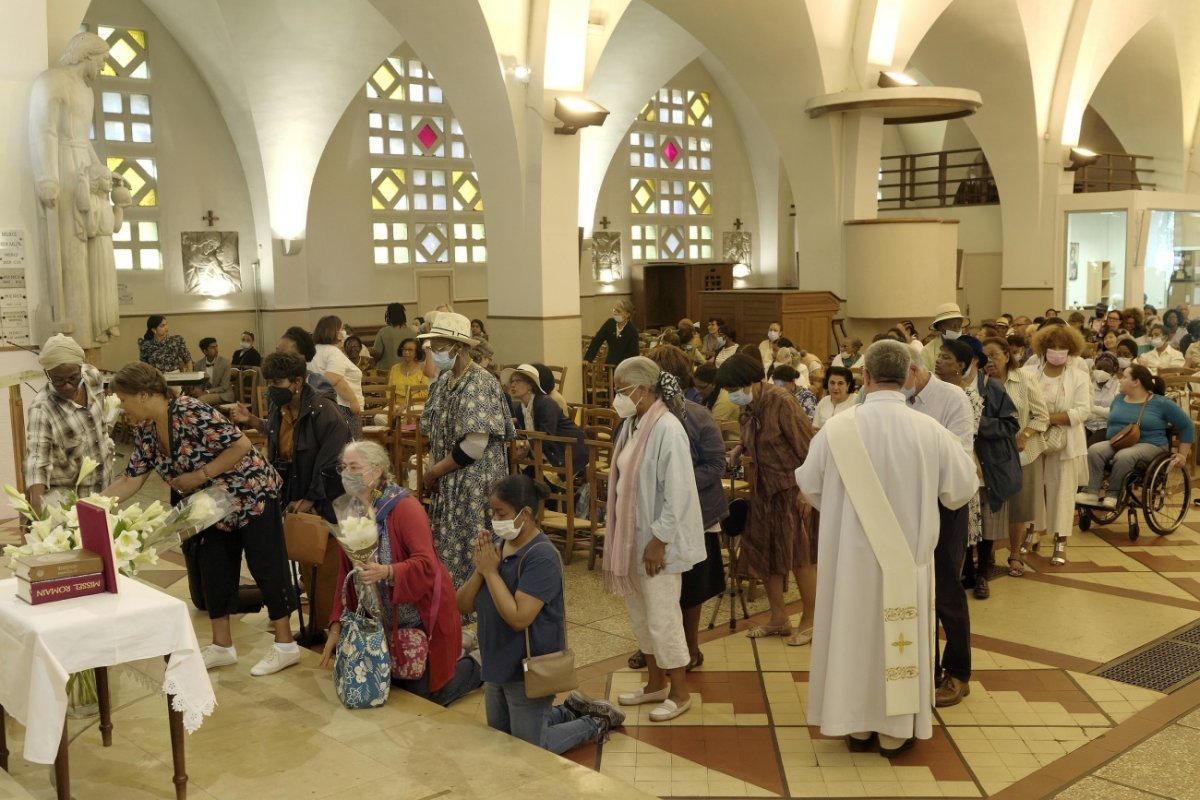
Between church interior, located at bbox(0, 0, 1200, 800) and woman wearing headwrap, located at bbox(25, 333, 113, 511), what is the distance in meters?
1.03

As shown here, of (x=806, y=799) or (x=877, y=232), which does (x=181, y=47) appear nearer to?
(x=877, y=232)

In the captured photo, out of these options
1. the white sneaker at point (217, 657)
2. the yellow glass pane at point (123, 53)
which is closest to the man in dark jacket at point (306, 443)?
the white sneaker at point (217, 657)

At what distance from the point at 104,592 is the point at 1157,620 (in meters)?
5.42

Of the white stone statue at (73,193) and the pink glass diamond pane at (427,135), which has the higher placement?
the pink glass diamond pane at (427,135)

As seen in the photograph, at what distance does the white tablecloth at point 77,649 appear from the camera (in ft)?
11.2

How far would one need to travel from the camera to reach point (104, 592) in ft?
12.3

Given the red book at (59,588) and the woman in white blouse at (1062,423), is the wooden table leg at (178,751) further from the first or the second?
the woman in white blouse at (1062,423)

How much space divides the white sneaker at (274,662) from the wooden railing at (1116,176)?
21533mm

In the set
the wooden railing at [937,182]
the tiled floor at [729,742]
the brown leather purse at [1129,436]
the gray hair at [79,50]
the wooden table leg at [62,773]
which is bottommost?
the tiled floor at [729,742]

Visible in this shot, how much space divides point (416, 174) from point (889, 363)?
55.8 ft

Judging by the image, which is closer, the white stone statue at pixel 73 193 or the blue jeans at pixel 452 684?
the blue jeans at pixel 452 684

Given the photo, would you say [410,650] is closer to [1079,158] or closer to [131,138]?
[131,138]

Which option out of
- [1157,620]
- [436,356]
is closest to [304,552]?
[436,356]

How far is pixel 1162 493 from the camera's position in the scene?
813 centimetres
